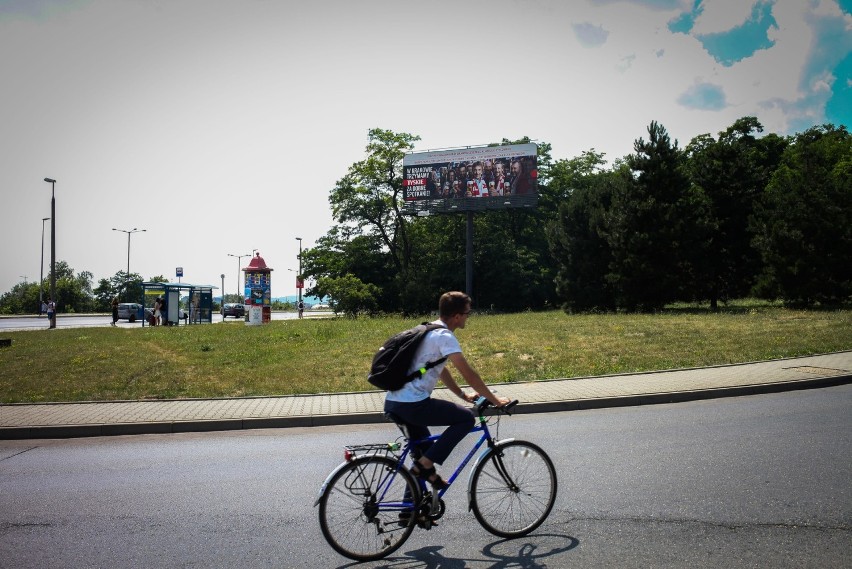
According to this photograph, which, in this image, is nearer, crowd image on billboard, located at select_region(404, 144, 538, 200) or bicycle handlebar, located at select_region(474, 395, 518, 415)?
bicycle handlebar, located at select_region(474, 395, 518, 415)

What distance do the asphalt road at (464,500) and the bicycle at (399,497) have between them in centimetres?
14

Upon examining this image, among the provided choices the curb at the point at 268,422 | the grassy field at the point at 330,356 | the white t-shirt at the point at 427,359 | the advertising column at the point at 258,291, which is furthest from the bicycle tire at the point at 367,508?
the advertising column at the point at 258,291

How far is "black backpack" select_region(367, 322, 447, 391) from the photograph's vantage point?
14.0 ft

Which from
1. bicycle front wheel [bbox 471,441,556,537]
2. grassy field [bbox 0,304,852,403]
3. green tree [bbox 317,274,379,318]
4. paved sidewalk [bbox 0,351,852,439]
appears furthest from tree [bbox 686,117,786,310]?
bicycle front wheel [bbox 471,441,556,537]

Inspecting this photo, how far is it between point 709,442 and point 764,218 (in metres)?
28.2

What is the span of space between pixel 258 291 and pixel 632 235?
2065 centimetres

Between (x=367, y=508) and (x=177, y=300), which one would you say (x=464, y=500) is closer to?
(x=367, y=508)

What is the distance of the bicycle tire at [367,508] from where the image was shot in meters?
4.27

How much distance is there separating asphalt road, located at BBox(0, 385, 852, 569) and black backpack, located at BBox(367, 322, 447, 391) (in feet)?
4.04

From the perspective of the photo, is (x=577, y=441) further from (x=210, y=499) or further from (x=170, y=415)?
(x=170, y=415)

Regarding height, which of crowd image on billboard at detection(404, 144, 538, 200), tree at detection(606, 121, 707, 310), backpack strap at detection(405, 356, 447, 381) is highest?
crowd image on billboard at detection(404, 144, 538, 200)

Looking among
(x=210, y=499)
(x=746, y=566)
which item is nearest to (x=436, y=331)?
(x=746, y=566)

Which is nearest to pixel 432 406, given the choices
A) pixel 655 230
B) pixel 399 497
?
pixel 399 497

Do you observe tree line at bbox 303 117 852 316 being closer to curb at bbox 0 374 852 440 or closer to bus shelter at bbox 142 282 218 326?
bus shelter at bbox 142 282 218 326
